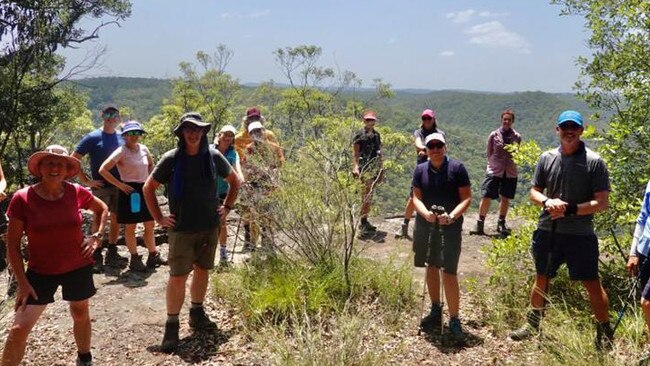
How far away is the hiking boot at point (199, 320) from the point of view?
4586 mm

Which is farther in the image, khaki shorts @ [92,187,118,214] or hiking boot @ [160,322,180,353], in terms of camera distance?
khaki shorts @ [92,187,118,214]

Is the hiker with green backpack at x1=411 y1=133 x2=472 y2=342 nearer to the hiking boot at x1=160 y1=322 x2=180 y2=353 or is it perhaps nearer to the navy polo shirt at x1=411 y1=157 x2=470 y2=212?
the navy polo shirt at x1=411 y1=157 x2=470 y2=212

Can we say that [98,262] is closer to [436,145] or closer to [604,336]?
[436,145]

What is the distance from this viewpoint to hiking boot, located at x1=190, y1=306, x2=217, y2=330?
4.59m

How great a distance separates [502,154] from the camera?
7641 millimetres

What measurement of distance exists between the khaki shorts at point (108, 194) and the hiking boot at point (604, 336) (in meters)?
5.34

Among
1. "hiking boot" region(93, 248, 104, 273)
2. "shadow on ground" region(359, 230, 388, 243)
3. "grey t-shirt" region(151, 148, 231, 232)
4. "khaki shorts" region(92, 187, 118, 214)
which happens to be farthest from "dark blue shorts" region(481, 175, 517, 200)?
"hiking boot" region(93, 248, 104, 273)

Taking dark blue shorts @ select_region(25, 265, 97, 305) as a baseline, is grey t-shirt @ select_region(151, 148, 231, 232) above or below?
above

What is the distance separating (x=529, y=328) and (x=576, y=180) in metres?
1.40

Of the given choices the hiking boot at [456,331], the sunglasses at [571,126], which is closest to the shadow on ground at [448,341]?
the hiking boot at [456,331]

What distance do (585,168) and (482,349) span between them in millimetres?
1762

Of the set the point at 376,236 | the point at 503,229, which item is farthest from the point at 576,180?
the point at 376,236

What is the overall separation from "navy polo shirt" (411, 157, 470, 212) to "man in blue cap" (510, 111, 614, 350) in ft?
2.09

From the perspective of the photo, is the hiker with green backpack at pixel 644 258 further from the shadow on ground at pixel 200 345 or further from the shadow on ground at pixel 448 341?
the shadow on ground at pixel 200 345
